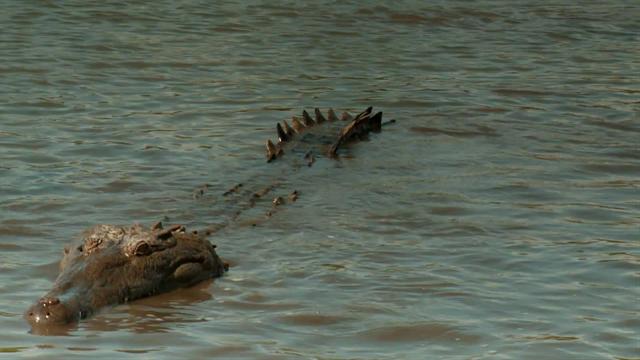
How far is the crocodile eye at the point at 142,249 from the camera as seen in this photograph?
23.9ft

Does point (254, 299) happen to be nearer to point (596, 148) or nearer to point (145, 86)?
point (596, 148)

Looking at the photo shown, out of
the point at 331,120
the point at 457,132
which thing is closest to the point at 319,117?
the point at 331,120

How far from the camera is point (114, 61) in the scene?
14398mm

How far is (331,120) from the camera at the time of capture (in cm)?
1180

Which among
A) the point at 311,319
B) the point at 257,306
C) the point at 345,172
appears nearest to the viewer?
the point at 311,319

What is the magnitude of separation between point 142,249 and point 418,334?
1.71 metres

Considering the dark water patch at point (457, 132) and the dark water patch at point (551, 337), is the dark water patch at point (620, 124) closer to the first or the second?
the dark water patch at point (457, 132)

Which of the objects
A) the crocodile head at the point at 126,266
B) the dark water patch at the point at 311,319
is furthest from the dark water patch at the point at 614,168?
the dark water patch at the point at 311,319

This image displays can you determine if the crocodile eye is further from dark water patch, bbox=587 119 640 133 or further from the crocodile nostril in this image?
dark water patch, bbox=587 119 640 133

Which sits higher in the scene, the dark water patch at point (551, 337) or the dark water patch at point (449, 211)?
the dark water patch at point (449, 211)

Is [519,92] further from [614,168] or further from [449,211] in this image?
[449,211]

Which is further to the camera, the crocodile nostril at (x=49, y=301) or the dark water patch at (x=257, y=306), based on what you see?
the dark water patch at (x=257, y=306)

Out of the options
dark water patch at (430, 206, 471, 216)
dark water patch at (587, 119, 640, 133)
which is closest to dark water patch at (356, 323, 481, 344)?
dark water patch at (430, 206, 471, 216)

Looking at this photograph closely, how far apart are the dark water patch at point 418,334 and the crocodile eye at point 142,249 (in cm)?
147
